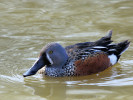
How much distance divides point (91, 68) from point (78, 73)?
35cm

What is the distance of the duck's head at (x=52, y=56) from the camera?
7312 millimetres

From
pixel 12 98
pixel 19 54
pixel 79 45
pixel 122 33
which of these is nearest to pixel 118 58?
pixel 79 45

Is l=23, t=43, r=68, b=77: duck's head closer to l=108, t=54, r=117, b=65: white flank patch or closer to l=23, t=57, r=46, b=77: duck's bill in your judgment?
l=23, t=57, r=46, b=77: duck's bill

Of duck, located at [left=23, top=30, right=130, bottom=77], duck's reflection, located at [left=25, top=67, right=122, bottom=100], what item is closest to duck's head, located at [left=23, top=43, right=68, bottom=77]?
duck, located at [left=23, top=30, right=130, bottom=77]

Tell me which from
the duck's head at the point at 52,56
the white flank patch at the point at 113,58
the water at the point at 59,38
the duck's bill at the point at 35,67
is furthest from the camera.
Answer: the white flank patch at the point at 113,58

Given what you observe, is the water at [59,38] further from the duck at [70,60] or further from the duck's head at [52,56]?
the duck's head at [52,56]

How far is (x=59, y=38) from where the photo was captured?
959 cm

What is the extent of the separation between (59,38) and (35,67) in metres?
2.53

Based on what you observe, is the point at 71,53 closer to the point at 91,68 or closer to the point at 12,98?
the point at 91,68

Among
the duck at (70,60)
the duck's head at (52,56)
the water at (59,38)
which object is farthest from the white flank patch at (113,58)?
the duck's head at (52,56)

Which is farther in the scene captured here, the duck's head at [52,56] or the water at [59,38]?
the duck's head at [52,56]

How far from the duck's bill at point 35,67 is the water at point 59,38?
0.18 metres

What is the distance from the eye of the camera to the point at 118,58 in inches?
329

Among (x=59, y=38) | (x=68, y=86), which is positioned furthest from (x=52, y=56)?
(x=59, y=38)
